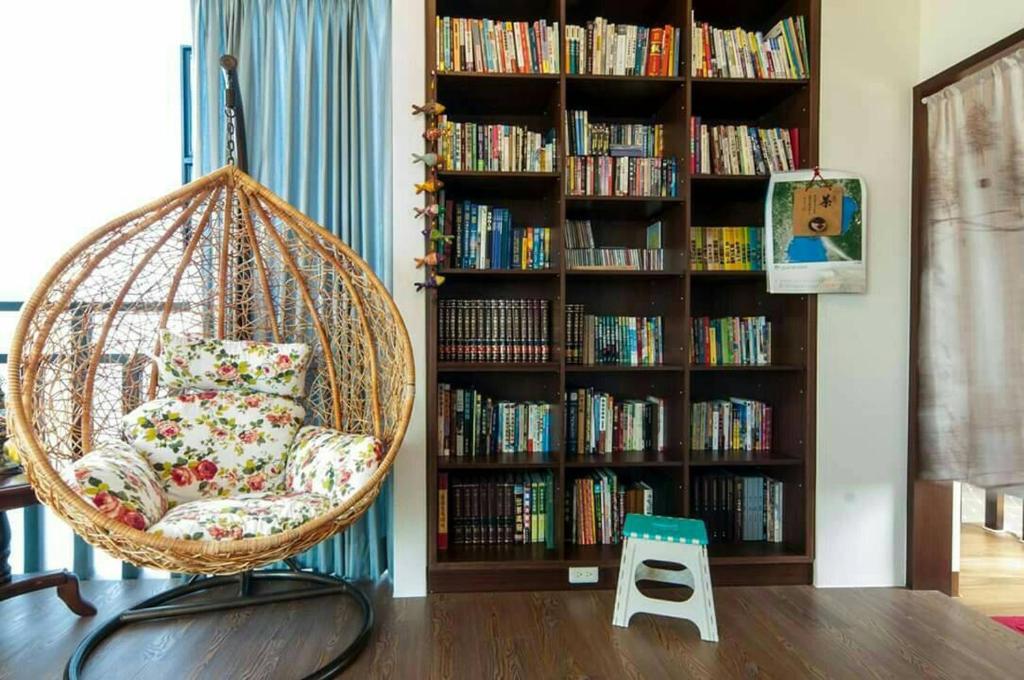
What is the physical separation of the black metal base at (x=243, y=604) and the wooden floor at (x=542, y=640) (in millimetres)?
43

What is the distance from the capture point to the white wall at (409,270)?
207 centimetres

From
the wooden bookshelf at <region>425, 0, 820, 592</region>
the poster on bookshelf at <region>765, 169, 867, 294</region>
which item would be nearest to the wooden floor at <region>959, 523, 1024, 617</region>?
the wooden bookshelf at <region>425, 0, 820, 592</region>

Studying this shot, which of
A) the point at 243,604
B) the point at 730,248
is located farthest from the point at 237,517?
the point at 730,248

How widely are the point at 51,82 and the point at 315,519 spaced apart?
7.37 feet

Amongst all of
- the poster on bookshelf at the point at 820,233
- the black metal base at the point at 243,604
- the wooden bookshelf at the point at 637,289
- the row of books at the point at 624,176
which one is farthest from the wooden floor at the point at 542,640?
the row of books at the point at 624,176

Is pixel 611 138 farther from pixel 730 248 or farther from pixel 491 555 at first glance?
pixel 491 555

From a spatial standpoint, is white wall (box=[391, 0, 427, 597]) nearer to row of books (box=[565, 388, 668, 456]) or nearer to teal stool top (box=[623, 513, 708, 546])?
row of books (box=[565, 388, 668, 456])

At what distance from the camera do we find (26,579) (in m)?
1.91

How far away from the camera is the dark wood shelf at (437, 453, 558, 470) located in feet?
6.87

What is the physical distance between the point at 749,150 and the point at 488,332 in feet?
4.10

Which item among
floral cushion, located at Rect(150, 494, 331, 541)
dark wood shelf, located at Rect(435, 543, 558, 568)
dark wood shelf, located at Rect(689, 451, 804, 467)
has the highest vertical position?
dark wood shelf, located at Rect(689, 451, 804, 467)

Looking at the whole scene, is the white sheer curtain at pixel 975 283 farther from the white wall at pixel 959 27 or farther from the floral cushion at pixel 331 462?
the floral cushion at pixel 331 462

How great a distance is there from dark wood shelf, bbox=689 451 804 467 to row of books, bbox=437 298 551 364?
72 cm

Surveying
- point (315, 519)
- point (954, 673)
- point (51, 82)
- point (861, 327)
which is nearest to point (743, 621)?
point (954, 673)
